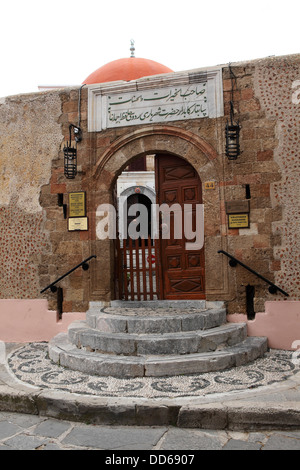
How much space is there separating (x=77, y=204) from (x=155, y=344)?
104 inches

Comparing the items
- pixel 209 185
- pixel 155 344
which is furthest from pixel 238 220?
pixel 155 344

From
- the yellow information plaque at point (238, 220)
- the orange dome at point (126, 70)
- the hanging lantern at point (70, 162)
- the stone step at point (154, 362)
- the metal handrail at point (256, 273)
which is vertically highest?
the orange dome at point (126, 70)

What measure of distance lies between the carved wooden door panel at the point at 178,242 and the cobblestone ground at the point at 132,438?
2668 mm

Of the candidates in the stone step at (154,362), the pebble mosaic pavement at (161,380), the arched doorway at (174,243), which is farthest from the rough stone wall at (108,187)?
the pebble mosaic pavement at (161,380)

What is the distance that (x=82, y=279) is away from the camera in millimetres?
5801

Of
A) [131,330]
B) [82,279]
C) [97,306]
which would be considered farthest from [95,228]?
[131,330]

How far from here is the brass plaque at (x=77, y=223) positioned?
5824mm

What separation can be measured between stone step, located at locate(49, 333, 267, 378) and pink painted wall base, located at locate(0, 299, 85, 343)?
141 cm

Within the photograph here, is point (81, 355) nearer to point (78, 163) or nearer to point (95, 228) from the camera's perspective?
point (95, 228)

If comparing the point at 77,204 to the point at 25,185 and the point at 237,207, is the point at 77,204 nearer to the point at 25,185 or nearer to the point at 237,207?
the point at 25,185

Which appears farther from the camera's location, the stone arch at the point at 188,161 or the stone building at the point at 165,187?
the stone arch at the point at 188,161

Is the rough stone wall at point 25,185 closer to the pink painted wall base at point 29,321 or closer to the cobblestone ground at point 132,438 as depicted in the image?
the pink painted wall base at point 29,321

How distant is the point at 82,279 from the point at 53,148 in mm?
2103

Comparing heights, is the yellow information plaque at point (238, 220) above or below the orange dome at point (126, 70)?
below
